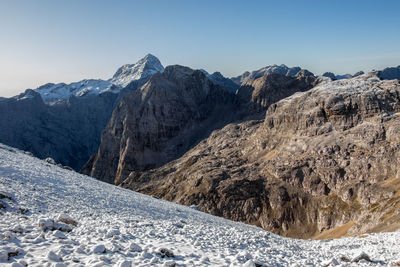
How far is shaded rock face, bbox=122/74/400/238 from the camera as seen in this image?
7488cm

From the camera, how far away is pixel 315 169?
8881cm

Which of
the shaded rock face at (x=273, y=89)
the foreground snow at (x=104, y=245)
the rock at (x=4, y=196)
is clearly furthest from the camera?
the shaded rock face at (x=273, y=89)

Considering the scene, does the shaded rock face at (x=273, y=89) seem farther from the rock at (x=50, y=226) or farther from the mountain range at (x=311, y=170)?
the rock at (x=50, y=226)

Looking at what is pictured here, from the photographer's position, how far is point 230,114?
199750 mm

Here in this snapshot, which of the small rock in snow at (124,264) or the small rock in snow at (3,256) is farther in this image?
the small rock in snow at (124,264)

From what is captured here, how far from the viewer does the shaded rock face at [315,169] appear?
246 feet

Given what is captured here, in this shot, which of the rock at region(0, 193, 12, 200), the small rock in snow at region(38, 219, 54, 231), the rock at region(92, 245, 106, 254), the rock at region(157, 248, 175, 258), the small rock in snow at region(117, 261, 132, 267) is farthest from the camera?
the rock at region(0, 193, 12, 200)

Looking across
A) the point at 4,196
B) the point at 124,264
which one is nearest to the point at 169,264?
the point at 124,264

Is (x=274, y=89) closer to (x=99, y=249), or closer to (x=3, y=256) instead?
(x=99, y=249)

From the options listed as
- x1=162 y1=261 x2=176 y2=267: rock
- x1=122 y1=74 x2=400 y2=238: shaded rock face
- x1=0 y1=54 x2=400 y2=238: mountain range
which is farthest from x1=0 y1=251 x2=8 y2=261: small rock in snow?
x1=122 y1=74 x2=400 y2=238: shaded rock face

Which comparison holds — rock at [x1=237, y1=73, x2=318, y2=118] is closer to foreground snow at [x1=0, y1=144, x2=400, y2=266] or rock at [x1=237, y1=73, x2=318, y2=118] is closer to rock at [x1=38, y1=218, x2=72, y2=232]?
foreground snow at [x1=0, y1=144, x2=400, y2=266]

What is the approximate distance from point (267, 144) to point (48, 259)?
10964 centimetres

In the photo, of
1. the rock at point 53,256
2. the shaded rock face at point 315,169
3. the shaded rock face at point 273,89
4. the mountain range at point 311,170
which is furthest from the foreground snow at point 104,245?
the shaded rock face at point 273,89

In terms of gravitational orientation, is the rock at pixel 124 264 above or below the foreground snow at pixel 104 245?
above
